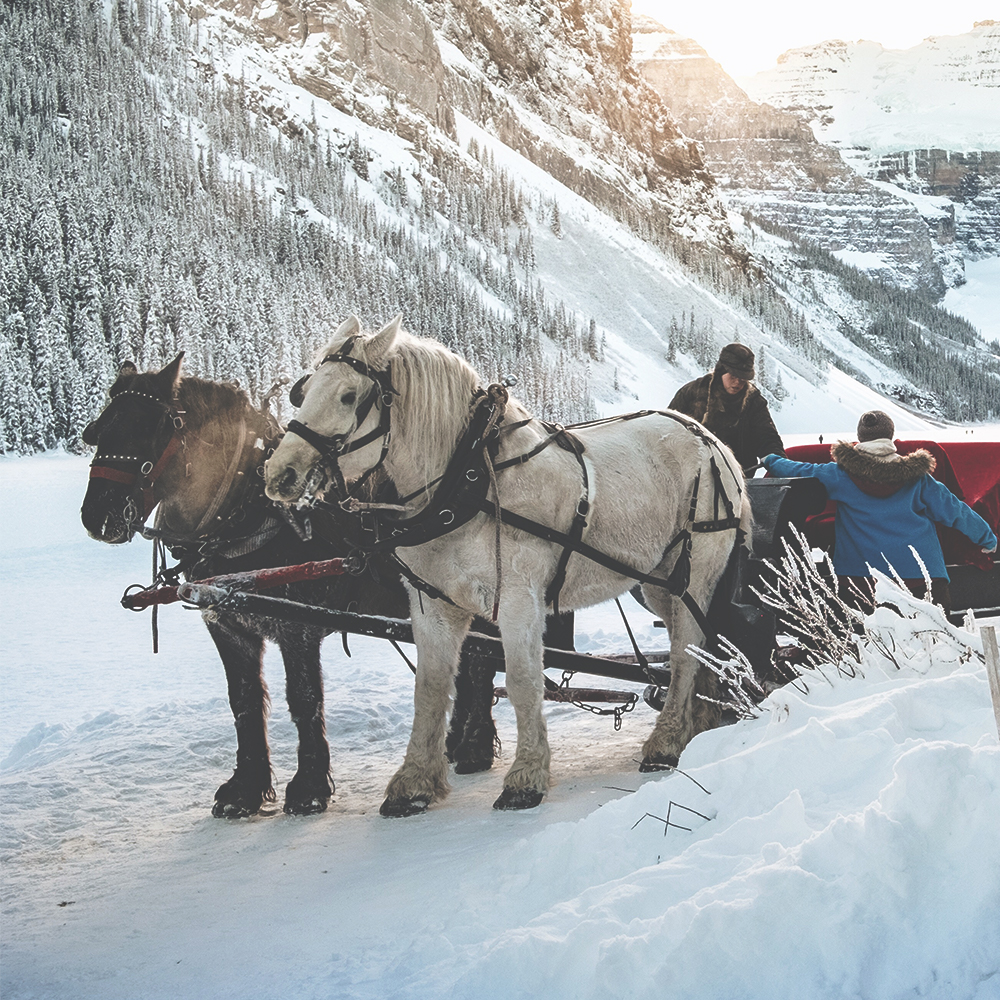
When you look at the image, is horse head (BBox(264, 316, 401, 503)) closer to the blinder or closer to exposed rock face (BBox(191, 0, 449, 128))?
the blinder

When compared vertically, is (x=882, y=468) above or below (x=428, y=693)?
above

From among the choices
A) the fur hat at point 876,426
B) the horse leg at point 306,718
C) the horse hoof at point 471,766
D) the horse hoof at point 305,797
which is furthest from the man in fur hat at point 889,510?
the horse hoof at point 305,797

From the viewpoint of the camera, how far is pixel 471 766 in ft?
15.9

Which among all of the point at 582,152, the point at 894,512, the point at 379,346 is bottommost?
the point at 894,512

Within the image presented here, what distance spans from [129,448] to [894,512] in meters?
3.70

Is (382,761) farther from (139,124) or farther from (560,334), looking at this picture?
(139,124)

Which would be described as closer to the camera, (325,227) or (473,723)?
(473,723)

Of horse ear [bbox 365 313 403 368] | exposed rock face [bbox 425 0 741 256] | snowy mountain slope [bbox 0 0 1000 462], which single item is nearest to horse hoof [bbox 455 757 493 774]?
horse ear [bbox 365 313 403 368]

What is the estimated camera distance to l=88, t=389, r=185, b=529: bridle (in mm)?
3779

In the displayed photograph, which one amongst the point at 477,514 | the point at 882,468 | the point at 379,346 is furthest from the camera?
the point at 882,468

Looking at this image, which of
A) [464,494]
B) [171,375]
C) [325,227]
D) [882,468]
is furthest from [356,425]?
[325,227]

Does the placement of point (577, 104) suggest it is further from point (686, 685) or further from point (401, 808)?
point (401, 808)

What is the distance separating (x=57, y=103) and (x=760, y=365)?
238 ft

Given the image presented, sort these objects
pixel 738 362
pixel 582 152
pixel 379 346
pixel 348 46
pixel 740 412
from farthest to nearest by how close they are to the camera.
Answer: pixel 582 152 < pixel 348 46 < pixel 740 412 < pixel 738 362 < pixel 379 346
